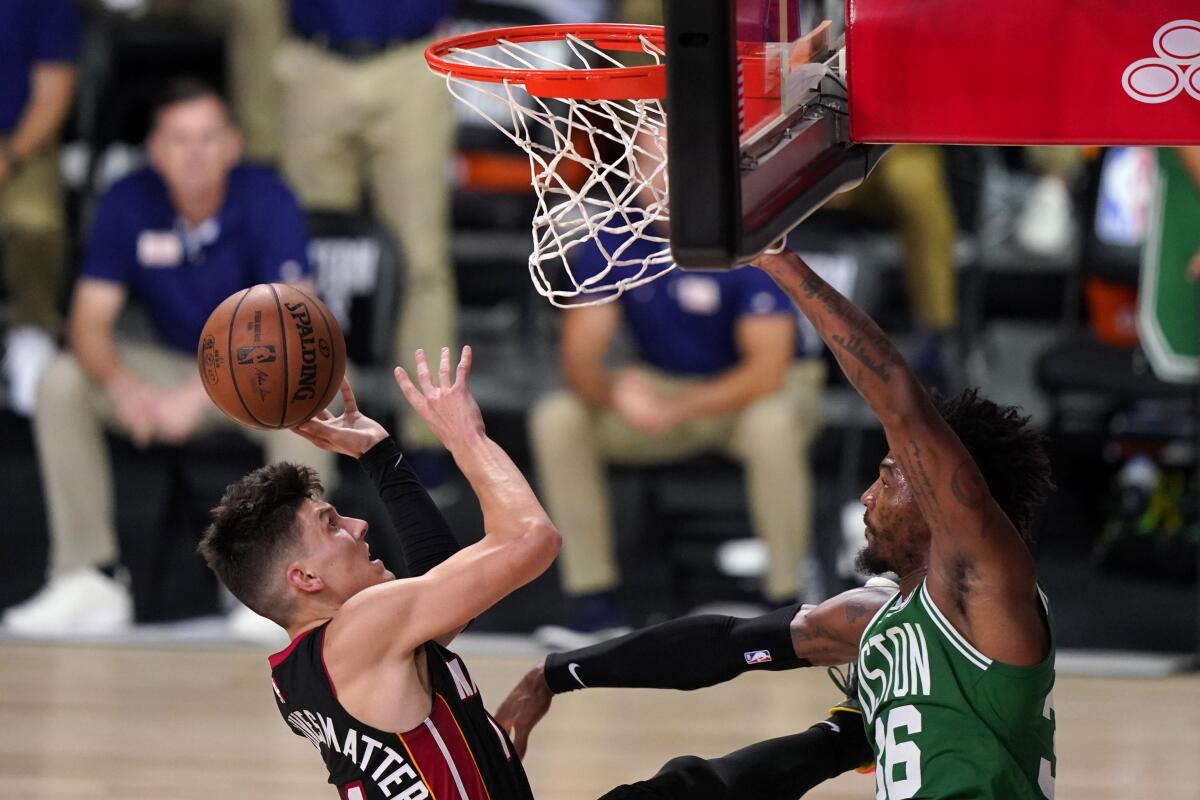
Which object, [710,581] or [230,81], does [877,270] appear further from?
[230,81]

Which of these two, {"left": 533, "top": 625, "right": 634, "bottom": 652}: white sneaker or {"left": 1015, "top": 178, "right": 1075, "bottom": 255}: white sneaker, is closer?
{"left": 533, "top": 625, "right": 634, "bottom": 652}: white sneaker

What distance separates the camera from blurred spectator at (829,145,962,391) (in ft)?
21.5

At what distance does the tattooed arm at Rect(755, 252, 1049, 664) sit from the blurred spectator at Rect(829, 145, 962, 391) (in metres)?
3.77

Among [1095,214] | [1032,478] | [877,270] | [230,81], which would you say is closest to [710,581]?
[877,270]

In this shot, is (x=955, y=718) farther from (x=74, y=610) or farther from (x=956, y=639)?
(x=74, y=610)

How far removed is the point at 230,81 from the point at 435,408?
14.0 ft

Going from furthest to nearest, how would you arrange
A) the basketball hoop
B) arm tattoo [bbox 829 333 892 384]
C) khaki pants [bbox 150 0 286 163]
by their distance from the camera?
khaki pants [bbox 150 0 286 163], the basketball hoop, arm tattoo [bbox 829 333 892 384]

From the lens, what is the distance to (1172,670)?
562 cm

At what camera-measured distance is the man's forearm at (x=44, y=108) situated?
6430 mm

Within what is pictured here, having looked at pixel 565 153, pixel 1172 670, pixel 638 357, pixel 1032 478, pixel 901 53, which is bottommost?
pixel 1172 670

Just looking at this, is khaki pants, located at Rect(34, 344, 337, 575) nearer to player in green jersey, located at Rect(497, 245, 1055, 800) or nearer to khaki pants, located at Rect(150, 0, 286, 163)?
khaki pants, located at Rect(150, 0, 286, 163)

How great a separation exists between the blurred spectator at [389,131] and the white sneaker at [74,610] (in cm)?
118

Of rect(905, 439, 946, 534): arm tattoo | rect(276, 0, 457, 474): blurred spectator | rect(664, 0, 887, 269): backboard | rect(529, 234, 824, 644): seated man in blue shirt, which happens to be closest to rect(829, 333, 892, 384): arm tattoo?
rect(905, 439, 946, 534): arm tattoo

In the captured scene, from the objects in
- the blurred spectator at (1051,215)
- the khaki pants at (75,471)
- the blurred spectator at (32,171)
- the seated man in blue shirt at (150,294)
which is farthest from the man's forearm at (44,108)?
the blurred spectator at (1051,215)
